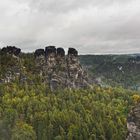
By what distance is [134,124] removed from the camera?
9312cm

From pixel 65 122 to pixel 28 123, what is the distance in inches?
635

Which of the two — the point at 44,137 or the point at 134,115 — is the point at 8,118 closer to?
the point at 44,137

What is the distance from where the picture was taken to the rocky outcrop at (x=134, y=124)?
91.6m

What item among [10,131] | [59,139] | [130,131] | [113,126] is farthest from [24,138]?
[130,131]

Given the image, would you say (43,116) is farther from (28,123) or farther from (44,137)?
(44,137)

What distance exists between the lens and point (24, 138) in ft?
500

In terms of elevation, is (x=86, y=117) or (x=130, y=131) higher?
(x=130, y=131)

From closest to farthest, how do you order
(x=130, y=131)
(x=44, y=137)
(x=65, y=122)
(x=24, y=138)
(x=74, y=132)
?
(x=130, y=131) → (x=24, y=138) → (x=44, y=137) → (x=74, y=132) → (x=65, y=122)

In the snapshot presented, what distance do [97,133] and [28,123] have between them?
30874 mm

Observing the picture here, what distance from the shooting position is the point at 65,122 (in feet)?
612

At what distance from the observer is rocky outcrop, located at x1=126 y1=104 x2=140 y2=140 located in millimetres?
91588

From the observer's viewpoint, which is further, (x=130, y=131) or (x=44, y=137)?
(x=44, y=137)

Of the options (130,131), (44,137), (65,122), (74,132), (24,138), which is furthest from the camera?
(65,122)

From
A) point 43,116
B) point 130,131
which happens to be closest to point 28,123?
point 43,116
